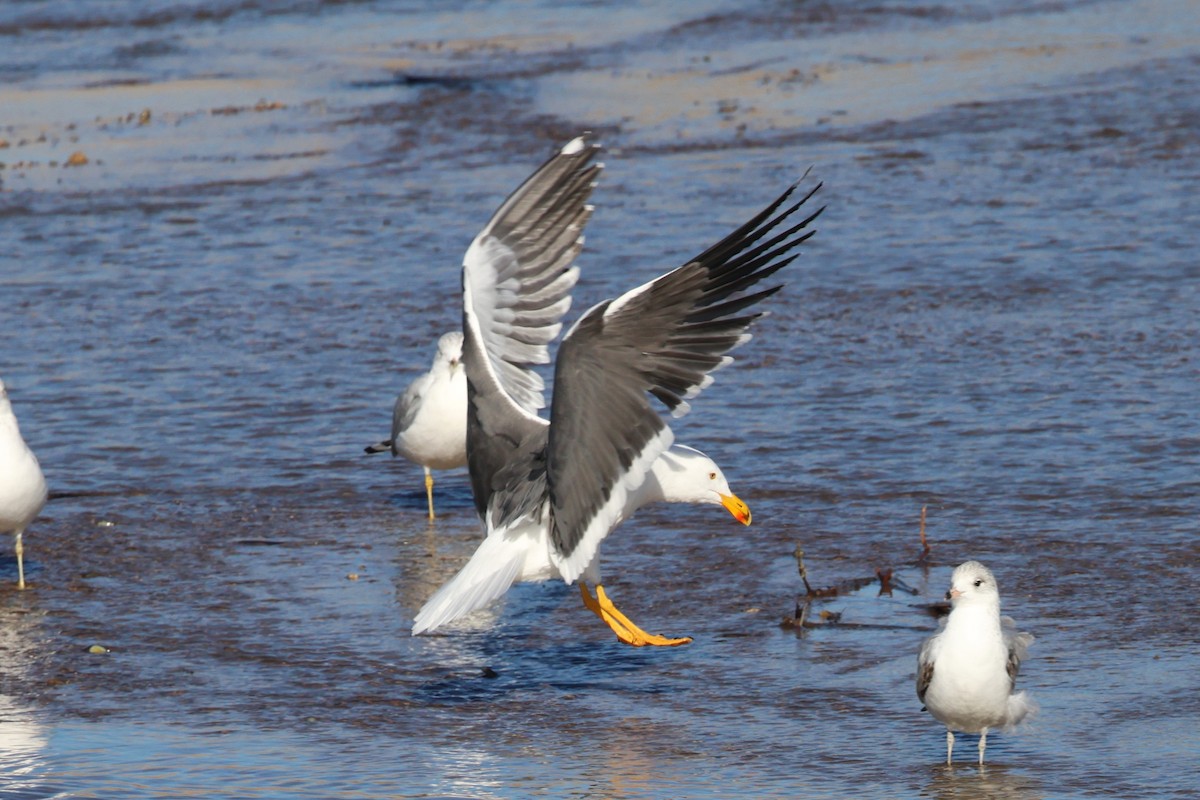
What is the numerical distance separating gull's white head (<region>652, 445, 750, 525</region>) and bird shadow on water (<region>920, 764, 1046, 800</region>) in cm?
152

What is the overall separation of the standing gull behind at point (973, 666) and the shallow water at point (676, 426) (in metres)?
0.17

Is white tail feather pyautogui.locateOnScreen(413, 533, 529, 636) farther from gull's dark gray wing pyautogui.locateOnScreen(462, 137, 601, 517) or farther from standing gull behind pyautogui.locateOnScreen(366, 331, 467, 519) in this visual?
standing gull behind pyautogui.locateOnScreen(366, 331, 467, 519)

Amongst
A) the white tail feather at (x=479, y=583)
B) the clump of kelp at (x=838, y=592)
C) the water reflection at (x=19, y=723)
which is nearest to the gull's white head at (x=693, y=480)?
the clump of kelp at (x=838, y=592)

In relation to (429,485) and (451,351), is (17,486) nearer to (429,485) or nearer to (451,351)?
(429,485)

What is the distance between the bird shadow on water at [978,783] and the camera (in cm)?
552

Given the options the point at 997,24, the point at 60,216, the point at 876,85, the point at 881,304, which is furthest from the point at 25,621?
the point at 997,24

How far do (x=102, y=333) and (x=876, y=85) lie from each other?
879 cm

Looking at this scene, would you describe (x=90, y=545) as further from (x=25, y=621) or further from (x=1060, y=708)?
(x=1060, y=708)

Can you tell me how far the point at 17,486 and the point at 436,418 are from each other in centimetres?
197

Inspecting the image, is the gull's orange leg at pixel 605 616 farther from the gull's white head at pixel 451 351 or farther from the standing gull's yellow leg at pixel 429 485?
the gull's white head at pixel 451 351

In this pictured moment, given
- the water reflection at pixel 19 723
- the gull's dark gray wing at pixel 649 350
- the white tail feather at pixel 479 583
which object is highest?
the gull's dark gray wing at pixel 649 350

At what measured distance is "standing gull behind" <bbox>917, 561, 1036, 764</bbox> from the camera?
5.68 m

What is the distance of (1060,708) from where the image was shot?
6.12 m

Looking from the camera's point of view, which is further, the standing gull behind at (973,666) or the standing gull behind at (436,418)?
the standing gull behind at (436,418)
